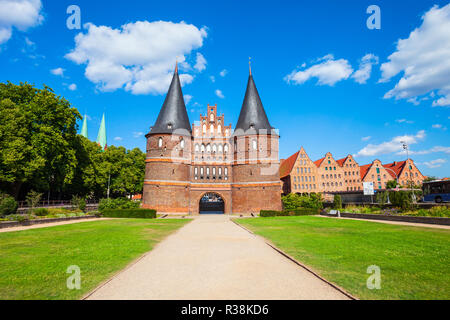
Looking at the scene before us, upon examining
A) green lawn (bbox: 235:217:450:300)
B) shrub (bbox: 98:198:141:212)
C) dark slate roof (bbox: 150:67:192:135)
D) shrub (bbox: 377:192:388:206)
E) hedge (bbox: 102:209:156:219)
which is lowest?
hedge (bbox: 102:209:156:219)

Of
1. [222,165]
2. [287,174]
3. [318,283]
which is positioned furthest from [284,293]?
[287,174]

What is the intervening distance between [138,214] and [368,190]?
28272mm

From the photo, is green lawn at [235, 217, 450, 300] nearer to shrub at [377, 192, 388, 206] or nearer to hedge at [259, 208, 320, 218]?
shrub at [377, 192, 388, 206]

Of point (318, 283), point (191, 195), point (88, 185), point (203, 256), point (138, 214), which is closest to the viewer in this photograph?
point (318, 283)

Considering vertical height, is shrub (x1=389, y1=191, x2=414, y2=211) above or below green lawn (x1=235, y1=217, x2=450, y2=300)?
above

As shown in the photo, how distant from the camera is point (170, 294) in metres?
5.29

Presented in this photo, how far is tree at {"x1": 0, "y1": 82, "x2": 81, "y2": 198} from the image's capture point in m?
24.8

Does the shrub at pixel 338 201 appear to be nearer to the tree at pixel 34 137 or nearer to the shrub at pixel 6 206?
the shrub at pixel 6 206

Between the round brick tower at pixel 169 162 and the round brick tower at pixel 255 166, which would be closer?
the round brick tower at pixel 169 162

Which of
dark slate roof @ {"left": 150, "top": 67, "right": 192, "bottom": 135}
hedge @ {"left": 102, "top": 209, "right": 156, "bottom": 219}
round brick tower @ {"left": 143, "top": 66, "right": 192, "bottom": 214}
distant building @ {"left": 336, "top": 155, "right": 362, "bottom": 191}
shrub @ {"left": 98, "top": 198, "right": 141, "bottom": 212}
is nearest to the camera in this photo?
hedge @ {"left": 102, "top": 209, "right": 156, "bottom": 219}

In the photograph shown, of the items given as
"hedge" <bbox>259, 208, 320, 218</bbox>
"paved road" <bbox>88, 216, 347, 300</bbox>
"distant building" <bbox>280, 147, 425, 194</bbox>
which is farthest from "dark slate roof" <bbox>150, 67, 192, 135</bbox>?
"distant building" <bbox>280, 147, 425, 194</bbox>

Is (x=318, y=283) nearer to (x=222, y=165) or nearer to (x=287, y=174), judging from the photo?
(x=222, y=165)

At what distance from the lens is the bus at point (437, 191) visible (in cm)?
2762

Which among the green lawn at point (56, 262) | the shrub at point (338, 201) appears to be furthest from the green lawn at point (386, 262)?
the shrub at point (338, 201)
